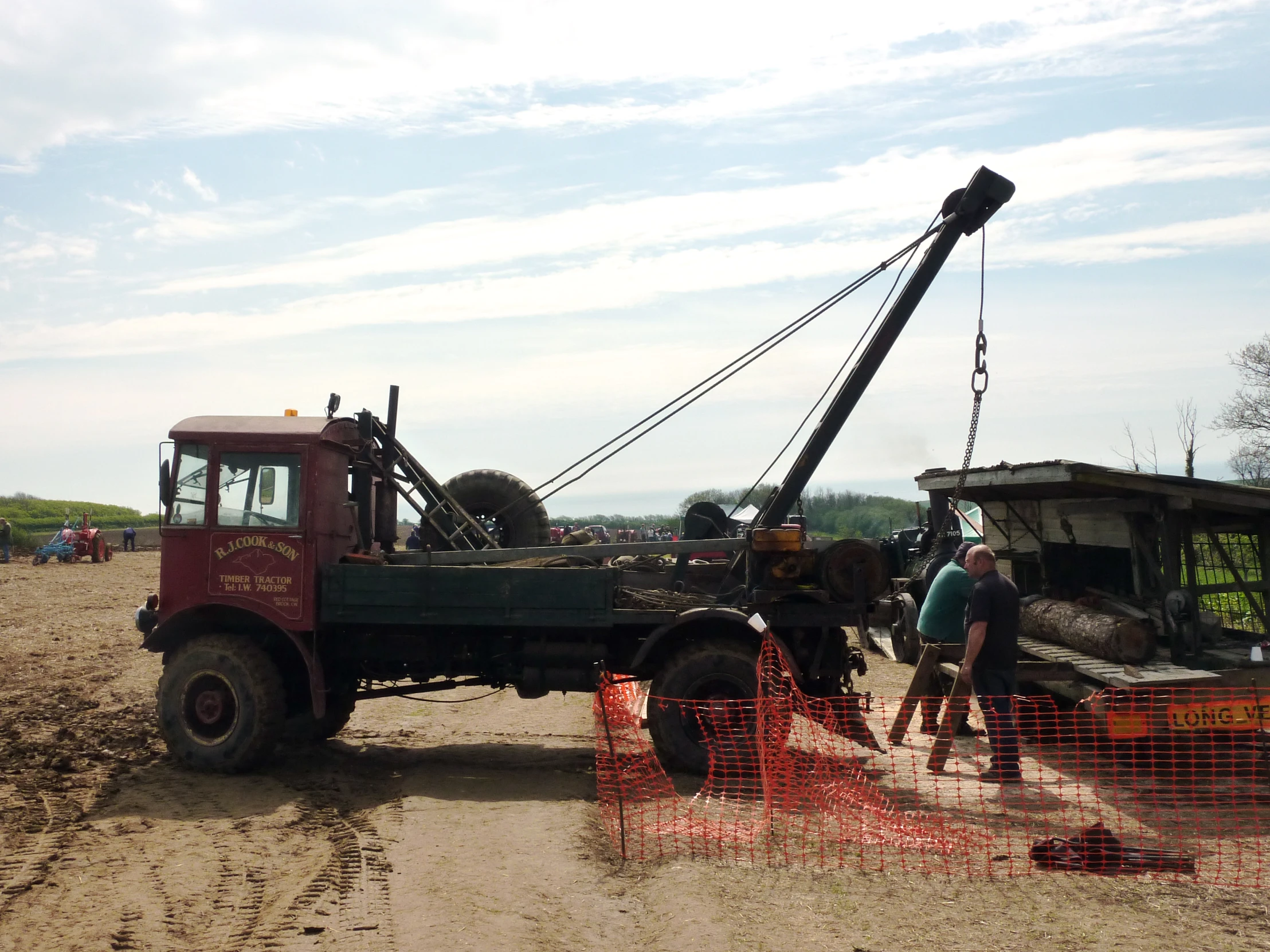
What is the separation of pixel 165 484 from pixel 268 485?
84 centimetres

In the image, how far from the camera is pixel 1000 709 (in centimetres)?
836

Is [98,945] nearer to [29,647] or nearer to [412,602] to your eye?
[412,602]

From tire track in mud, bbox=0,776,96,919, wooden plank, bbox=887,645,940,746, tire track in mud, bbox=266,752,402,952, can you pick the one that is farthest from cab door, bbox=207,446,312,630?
wooden plank, bbox=887,645,940,746

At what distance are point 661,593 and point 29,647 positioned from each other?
12.2 m

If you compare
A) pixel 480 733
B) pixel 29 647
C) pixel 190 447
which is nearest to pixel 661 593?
pixel 480 733

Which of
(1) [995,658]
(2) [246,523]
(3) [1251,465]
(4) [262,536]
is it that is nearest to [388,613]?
(4) [262,536]

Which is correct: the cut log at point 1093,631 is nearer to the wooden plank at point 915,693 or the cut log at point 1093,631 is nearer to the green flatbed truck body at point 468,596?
the wooden plank at point 915,693

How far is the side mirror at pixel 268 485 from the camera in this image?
9.15 m

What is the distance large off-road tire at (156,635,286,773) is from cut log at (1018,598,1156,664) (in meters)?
6.21

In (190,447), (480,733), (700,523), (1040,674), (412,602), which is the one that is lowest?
(480,733)

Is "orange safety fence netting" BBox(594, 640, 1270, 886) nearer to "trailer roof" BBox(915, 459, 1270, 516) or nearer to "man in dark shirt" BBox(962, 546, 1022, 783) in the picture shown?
"man in dark shirt" BBox(962, 546, 1022, 783)

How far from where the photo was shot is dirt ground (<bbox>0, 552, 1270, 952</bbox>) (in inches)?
202

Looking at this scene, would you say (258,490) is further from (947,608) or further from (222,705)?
(947,608)

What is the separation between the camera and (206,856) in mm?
6578
